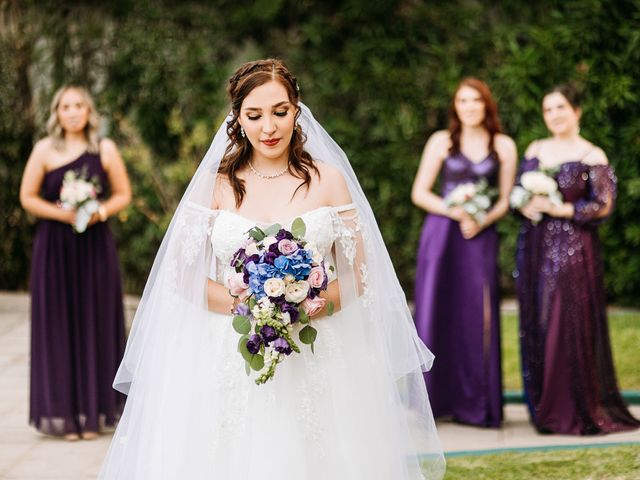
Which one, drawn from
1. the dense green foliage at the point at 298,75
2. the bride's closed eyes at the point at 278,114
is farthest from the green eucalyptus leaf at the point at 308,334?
the dense green foliage at the point at 298,75

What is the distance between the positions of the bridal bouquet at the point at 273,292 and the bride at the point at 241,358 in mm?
177

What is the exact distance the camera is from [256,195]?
4.11 metres

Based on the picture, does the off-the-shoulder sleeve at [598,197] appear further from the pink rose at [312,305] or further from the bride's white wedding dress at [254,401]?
the pink rose at [312,305]

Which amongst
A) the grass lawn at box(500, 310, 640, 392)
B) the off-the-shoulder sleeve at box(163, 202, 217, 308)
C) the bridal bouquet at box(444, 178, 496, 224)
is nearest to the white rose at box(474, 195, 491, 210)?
the bridal bouquet at box(444, 178, 496, 224)

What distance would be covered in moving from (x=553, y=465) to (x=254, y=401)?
225 cm

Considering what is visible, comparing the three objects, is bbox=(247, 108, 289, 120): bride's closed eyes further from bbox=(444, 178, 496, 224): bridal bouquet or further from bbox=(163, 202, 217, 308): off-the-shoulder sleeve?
bbox=(444, 178, 496, 224): bridal bouquet

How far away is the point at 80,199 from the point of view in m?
6.47

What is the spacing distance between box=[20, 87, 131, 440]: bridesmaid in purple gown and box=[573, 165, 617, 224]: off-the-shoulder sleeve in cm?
274

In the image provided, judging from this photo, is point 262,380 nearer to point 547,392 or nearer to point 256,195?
point 256,195

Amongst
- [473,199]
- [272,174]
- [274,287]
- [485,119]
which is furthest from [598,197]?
[274,287]

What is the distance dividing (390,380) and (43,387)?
2.98m

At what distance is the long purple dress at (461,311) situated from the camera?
679 centimetres

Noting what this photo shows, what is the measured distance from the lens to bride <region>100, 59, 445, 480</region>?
400 centimetres

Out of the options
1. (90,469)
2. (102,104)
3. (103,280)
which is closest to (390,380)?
(90,469)
